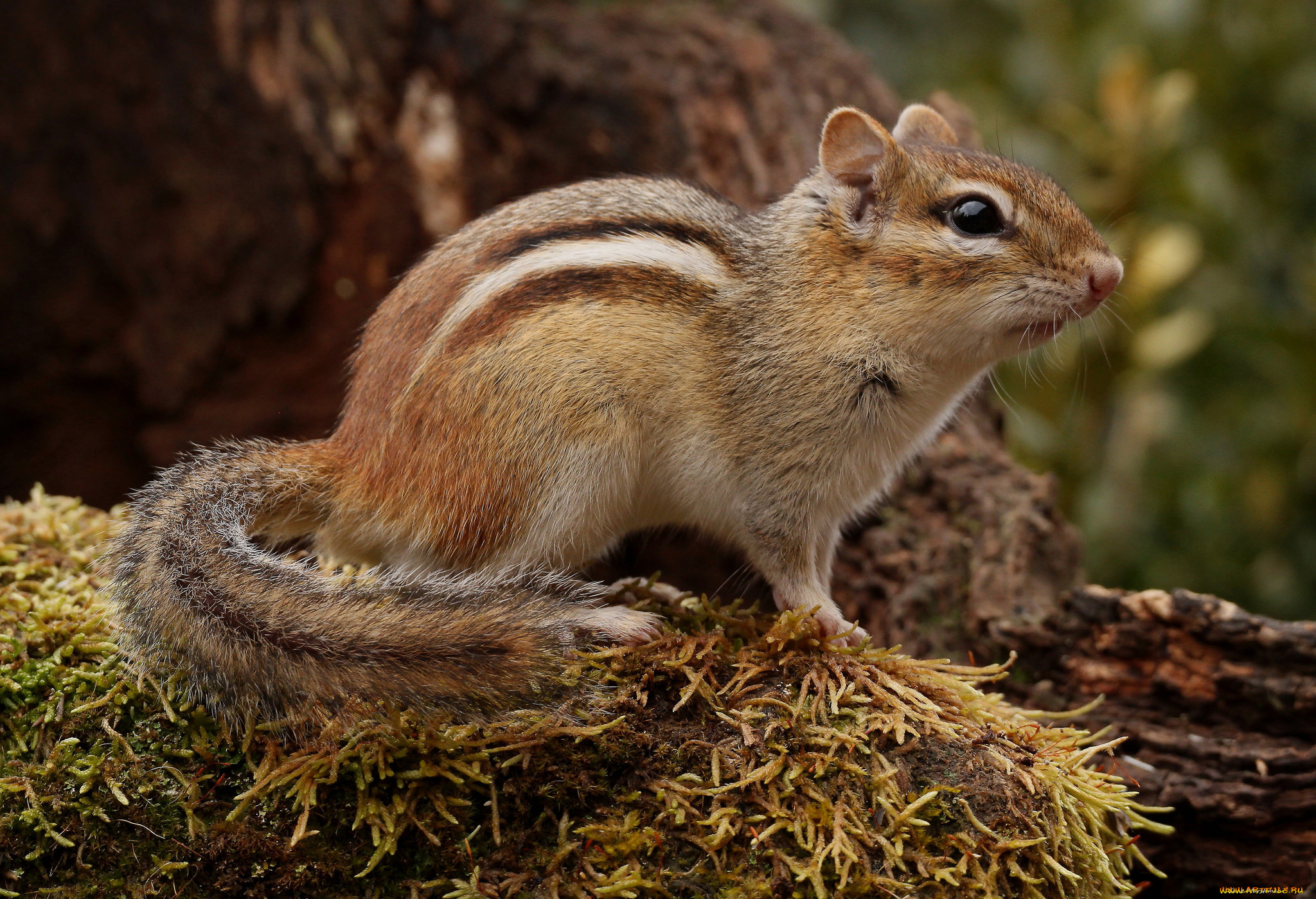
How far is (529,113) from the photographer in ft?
15.6

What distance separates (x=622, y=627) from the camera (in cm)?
237

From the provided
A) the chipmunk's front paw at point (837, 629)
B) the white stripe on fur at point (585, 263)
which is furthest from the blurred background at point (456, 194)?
the chipmunk's front paw at point (837, 629)

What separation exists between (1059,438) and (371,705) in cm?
348

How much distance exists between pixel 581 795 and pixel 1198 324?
143 inches

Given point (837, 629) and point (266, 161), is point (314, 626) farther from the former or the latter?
point (266, 161)

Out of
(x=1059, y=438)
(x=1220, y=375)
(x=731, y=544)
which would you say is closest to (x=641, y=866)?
(x=731, y=544)

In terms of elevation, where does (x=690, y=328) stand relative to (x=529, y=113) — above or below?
below

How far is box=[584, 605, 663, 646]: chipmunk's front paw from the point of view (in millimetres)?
2357

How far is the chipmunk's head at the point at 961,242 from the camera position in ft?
8.21

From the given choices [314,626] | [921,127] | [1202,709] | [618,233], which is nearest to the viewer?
[314,626]

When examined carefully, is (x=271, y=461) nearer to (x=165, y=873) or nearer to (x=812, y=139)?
(x=165, y=873)

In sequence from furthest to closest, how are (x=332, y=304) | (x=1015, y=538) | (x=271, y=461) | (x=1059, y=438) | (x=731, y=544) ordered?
1. (x=332, y=304)
2. (x=1059, y=438)
3. (x=1015, y=538)
4. (x=731, y=544)
5. (x=271, y=461)

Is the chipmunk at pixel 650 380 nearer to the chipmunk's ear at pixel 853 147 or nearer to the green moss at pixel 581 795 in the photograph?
the chipmunk's ear at pixel 853 147

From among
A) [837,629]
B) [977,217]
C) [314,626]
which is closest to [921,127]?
[977,217]
